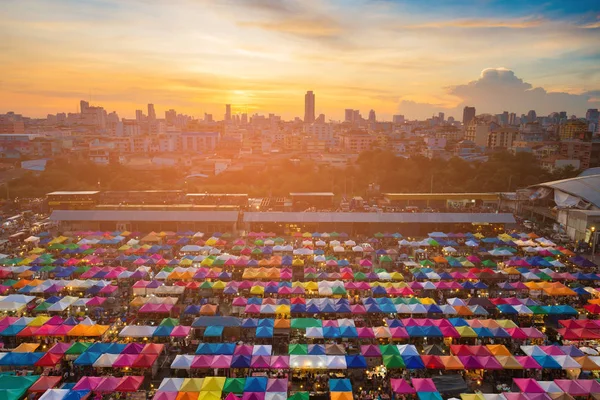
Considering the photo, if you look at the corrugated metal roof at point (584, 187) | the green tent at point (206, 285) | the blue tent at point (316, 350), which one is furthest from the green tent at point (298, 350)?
the corrugated metal roof at point (584, 187)

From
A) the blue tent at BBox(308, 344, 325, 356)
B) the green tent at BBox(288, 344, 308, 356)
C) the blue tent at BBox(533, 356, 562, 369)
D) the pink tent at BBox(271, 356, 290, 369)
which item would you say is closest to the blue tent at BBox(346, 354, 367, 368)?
the blue tent at BBox(308, 344, 325, 356)

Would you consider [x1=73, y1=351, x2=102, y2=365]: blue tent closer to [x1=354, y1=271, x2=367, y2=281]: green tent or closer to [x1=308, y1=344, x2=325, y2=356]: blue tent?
Answer: [x1=308, y1=344, x2=325, y2=356]: blue tent

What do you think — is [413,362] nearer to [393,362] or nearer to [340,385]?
[393,362]

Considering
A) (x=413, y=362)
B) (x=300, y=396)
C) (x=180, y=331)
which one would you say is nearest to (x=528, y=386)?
(x=413, y=362)

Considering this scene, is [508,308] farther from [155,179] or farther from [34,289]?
[155,179]

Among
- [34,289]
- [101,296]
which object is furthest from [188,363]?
[34,289]
